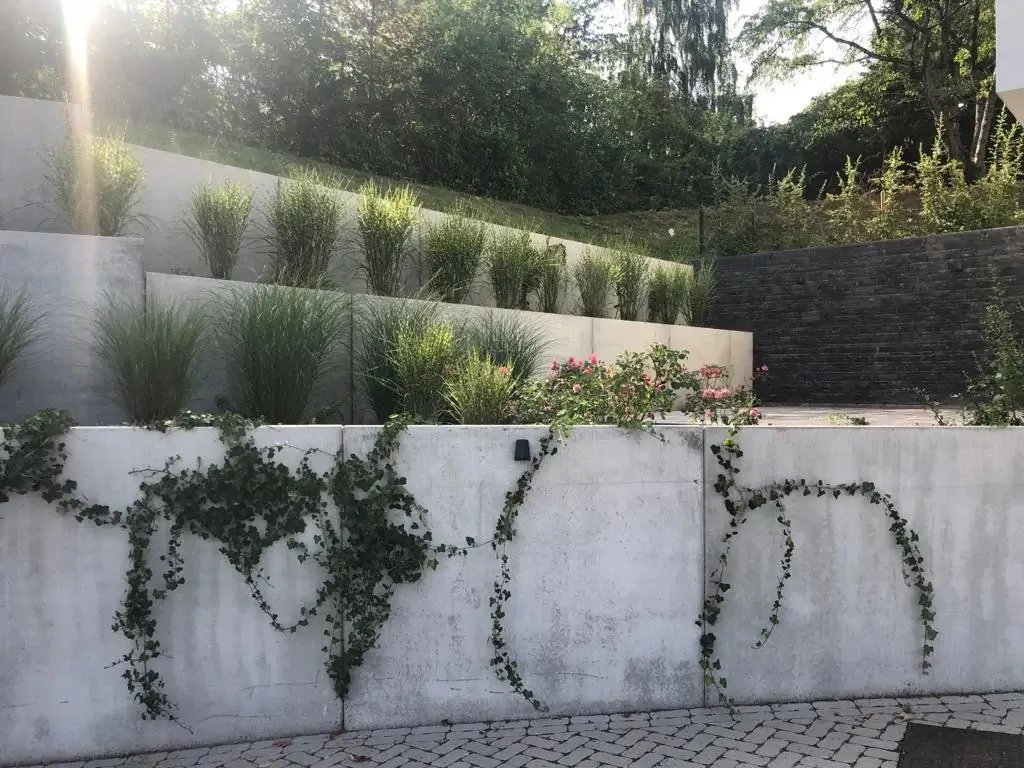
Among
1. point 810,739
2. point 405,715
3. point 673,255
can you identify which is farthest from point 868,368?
point 405,715

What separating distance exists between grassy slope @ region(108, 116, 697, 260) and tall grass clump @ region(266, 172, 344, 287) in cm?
81

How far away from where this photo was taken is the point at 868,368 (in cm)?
973

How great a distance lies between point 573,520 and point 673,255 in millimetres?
11033

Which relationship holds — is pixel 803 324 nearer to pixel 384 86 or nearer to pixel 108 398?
pixel 108 398

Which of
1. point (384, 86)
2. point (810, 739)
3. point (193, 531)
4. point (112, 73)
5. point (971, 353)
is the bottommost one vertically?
point (810, 739)

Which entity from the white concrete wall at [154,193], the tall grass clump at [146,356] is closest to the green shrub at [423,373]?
the tall grass clump at [146,356]

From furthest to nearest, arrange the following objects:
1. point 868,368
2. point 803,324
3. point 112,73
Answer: point 112,73, point 803,324, point 868,368

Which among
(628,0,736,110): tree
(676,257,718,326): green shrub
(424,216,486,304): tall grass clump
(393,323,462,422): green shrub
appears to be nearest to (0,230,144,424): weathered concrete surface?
(393,323,462,422): green shrub

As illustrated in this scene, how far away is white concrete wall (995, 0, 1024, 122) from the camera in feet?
15.3

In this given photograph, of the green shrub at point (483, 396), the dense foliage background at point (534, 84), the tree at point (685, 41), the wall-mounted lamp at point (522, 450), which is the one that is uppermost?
the tree at point (685, 41)

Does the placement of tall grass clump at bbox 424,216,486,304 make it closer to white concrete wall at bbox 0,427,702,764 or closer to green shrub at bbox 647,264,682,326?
green shrub at bbox 647,264,682,326

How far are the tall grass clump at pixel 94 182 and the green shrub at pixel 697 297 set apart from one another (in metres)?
6.59

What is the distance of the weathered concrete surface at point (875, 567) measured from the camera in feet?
10.8

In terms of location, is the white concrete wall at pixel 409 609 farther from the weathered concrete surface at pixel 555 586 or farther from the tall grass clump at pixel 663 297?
the tall grass clump at pixel 663 297
